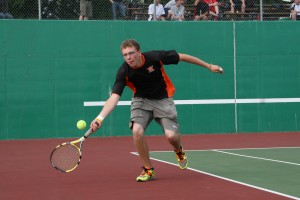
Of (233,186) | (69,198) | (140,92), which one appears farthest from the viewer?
(140,92)

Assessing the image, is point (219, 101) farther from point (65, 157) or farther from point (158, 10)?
point (65, 157)

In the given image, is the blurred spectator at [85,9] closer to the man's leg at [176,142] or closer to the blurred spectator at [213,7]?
the blurred spectator at [213,7]

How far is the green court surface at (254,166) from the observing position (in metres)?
8.72

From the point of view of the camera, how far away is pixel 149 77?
935 cm

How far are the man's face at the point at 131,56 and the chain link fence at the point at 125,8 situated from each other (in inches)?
389

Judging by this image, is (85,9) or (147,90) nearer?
(147,90)

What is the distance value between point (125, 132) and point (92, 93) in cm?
133

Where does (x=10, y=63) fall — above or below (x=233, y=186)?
above

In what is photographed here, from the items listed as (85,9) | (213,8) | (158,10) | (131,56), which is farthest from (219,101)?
(131,56)

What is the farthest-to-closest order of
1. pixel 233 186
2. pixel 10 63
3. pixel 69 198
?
pixel 10 63
pixel 233 186
pixel 69 198

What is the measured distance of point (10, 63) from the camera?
18062 mm

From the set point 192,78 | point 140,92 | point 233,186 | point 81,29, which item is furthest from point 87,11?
point 233,186

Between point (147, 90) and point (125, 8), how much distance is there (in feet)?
32.5

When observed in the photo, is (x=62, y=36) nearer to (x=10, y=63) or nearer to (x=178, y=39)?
(x=10, y=63)
